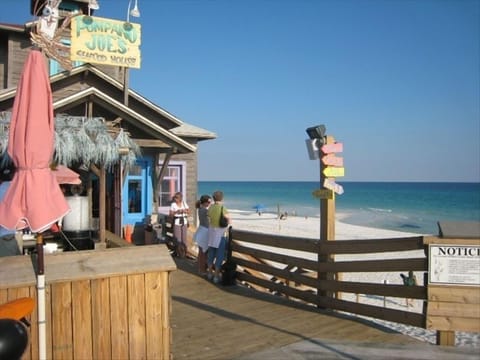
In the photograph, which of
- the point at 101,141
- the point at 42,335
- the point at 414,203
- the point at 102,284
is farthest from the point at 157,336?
the point at 414,203

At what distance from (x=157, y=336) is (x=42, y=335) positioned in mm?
1007

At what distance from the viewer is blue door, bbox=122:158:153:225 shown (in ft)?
39.6

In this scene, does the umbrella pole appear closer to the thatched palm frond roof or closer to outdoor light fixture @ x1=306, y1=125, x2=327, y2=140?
outdoor light fixture @ x1=306, y1=125, x2=327, y2=140

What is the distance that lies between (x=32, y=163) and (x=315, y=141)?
4.03 m

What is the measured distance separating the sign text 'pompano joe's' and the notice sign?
27.9ft

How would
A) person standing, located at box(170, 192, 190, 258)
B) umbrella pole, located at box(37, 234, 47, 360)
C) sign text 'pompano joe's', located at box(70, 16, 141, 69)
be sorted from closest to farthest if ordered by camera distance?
1. umbrella pole, located at box(37, 234, 47, 360)
2. sign text 'pompano joe's', located at box(70, 16, 141, 69)
3. person standing, located at box(170, 192, 190, 258)

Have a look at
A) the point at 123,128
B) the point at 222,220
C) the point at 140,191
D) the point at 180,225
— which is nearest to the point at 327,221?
the point at 222,220

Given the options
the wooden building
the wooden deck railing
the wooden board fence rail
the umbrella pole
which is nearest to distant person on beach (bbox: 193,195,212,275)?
the wooden deck railing

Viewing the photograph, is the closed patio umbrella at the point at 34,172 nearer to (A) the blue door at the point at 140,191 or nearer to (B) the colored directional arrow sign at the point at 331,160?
(B) the colored directional arrow sign at the point at 331,160

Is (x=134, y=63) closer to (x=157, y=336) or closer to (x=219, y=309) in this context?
(x=219, y=309)

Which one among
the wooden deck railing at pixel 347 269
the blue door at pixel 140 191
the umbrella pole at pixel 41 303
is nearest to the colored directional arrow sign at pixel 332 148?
the wooden deck railing at pixel 347 269

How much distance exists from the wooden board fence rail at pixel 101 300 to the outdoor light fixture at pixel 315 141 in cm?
309

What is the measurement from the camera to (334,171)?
640 cm

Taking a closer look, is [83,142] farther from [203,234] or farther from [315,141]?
[315,141]
